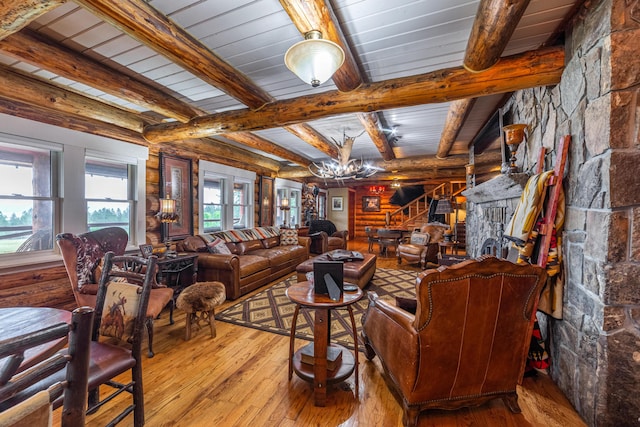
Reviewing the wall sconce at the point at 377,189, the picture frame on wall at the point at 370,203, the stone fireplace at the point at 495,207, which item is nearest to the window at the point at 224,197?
the stone fireplace at the point at 495,207

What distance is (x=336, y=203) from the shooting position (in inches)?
440

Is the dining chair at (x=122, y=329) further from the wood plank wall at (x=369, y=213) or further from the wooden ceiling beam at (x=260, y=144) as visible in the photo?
the wood plank wall at (x=369, y=213)

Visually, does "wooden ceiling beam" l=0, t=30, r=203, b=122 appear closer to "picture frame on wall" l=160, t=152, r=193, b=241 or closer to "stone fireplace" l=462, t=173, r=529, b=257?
"picture frame on wall" l=160, t=152, r=193, b=241

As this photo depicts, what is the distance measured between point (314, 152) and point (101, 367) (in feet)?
16.5

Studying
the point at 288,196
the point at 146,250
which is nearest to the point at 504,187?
the point at 146,250

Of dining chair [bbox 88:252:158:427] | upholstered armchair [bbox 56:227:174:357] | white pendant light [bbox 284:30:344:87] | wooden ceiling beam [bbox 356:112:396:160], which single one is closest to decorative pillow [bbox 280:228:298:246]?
wooden ceiling beam [bbox 356:112:396:160]

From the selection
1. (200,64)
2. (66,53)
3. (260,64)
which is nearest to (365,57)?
(260,64)

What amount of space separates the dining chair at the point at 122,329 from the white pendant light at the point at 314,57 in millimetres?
1452

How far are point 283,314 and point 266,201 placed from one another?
380 cm

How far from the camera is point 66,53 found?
2.04 metres

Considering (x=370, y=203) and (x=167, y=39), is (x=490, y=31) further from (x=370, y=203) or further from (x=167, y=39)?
(x=370, y=203)

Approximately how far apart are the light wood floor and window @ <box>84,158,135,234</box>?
2.07 meters

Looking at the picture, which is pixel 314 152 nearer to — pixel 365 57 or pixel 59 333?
pixel 365 57

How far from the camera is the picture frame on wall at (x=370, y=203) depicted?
11.3 metres
